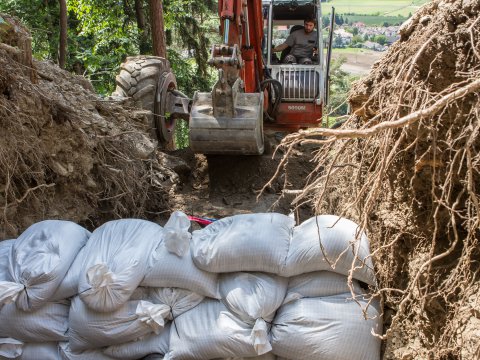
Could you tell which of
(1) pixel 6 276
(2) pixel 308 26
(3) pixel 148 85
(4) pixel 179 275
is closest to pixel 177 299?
(4) pixel 179 275

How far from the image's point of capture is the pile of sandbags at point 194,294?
3.17 metres

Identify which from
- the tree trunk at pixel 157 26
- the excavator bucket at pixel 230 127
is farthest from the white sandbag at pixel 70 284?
the tree trunk at pixel 157 26

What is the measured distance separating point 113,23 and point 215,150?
723 centimetres

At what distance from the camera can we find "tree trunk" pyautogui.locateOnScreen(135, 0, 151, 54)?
12402 millimetres

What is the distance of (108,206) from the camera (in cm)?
517

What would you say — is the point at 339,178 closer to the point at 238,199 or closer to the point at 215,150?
the point at 215,150

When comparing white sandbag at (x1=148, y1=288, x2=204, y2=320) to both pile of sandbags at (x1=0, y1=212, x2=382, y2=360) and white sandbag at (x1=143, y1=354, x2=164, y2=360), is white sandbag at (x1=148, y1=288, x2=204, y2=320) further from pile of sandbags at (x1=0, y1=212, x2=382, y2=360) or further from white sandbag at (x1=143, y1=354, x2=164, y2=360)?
white sandbag at (x1=143, y1=354, x2=164, y2=360)

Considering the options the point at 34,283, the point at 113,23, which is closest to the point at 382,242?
the point at 34,283

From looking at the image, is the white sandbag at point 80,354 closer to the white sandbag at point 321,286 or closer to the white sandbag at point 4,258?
the white sandbag at point 4,258

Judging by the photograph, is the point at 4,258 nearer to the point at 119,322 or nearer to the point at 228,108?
the point at 119,322

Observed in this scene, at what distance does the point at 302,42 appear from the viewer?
802 cm

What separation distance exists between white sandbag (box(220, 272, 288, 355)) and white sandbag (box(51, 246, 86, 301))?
2.87ft

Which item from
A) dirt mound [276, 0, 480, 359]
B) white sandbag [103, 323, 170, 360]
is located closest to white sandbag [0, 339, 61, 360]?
white sandbag [103, 323, 170, 360]

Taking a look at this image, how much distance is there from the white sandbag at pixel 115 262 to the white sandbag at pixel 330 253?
2.86 ft
